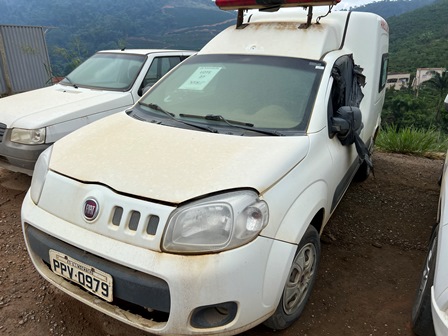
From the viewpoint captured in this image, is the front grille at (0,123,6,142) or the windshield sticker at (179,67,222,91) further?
the front grille at (0,123,6,142)

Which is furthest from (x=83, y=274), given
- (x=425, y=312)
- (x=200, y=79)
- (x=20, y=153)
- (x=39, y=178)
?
(x=20, y=153)

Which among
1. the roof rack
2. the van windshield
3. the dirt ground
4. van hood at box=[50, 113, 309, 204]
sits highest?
the roof rack

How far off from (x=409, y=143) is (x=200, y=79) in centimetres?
480

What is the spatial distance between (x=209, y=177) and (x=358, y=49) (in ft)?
9.25

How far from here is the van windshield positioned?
2.37 m

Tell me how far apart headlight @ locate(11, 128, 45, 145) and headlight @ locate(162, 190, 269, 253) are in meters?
2.49

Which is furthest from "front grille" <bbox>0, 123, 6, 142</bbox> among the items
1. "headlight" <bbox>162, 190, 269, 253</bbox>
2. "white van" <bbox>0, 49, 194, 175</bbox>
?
"headlight" <bbox>162, 190, 269, 253</bbox>

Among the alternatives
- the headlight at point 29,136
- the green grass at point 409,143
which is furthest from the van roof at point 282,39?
the green grass at point 409,143

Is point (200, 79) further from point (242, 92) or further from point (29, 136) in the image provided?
point (29, 136)

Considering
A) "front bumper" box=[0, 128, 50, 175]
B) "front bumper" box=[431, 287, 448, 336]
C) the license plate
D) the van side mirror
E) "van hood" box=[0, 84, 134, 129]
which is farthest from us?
"van hood" box=[0, 84, 134, 129]

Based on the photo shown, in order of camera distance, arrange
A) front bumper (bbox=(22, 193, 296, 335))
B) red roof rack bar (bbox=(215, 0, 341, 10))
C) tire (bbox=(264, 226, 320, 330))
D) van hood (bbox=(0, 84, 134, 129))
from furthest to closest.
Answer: van hood (bbox=(0, 84, 134, 129))
red roof rack bar (bbox=(215, 0, 341, 10))
tire (bbox=(264, 226, 320, 330))
front bumper (bbox=(22, 193, 296, 335))

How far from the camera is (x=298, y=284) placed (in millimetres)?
2113

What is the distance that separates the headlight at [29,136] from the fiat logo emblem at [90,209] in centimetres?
206

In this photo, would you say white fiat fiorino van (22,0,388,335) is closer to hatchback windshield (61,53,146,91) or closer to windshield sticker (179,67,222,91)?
windshield sticker (179,67,222,91)
